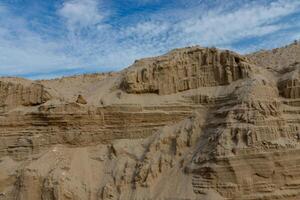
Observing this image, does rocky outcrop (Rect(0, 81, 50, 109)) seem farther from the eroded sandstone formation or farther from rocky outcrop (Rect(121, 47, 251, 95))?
rocky outcrop (Rect(121, 47, 251, 95))

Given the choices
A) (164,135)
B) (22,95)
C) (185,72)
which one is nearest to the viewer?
(164,135)

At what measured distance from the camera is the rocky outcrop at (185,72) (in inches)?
832

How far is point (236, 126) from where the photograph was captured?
58.1 ft

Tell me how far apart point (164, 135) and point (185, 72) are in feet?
12.5

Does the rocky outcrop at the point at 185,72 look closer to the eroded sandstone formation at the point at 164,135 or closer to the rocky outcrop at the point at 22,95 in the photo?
the eroded sandstone formation at the point at 164,135

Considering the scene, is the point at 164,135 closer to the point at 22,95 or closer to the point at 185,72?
the point at 185,72

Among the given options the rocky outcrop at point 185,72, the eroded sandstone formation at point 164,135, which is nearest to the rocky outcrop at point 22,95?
the eroded sandstone formation at point 164,135

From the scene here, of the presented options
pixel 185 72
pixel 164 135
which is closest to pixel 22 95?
pixel 164 135

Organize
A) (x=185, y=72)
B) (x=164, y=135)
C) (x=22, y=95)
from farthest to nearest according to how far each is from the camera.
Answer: (x=22, y=95) < (x=185, y=72) < (x=164, y=135)

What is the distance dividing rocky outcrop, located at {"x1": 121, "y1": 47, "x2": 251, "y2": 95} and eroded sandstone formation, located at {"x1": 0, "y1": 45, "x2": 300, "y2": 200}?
5 cm

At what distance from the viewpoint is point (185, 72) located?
21.9 m

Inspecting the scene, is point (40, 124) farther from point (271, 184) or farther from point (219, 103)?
point (271, 184)

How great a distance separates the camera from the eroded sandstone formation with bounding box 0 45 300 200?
668 inches

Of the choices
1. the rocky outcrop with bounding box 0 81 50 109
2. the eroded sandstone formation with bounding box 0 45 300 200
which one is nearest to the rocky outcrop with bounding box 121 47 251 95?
the eroded sandstone formation with bounding box 0 45 300 200
